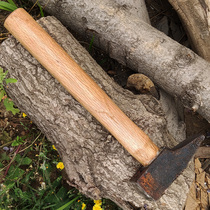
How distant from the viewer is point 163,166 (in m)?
1.85

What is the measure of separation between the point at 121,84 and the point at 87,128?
2.76 ft

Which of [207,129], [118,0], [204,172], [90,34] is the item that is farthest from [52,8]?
[204,172]

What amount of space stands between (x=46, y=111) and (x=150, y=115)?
828 mm

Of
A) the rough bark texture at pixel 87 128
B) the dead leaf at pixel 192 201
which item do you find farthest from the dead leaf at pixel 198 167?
the rough bark texture at pixel 87 128

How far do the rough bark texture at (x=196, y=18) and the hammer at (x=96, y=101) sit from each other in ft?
Result: 3.27

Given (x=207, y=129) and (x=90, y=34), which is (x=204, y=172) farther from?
(x=90, y=34)

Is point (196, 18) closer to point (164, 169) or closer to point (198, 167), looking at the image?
point (164, 169)

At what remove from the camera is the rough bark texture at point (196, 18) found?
2.20 meters

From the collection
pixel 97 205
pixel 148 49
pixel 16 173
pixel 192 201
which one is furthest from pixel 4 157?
pixel 192 201

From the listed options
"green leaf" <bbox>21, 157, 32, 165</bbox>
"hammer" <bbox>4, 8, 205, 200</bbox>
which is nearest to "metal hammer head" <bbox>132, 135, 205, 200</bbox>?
"hammer" <bbox>4, 8, 205, 200</bbox>

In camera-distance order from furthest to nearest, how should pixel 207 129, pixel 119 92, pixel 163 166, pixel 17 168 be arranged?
pixel 207 129, pixel 17 168, pixel 119 92, pixel 163 166

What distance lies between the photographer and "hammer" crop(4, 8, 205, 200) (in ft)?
6.12

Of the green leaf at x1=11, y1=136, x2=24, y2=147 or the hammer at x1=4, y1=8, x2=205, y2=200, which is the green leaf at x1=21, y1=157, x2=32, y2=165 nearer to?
the green leaf at x1=11, y1=136, x2=24, y2=147

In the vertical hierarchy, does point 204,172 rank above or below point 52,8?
below
